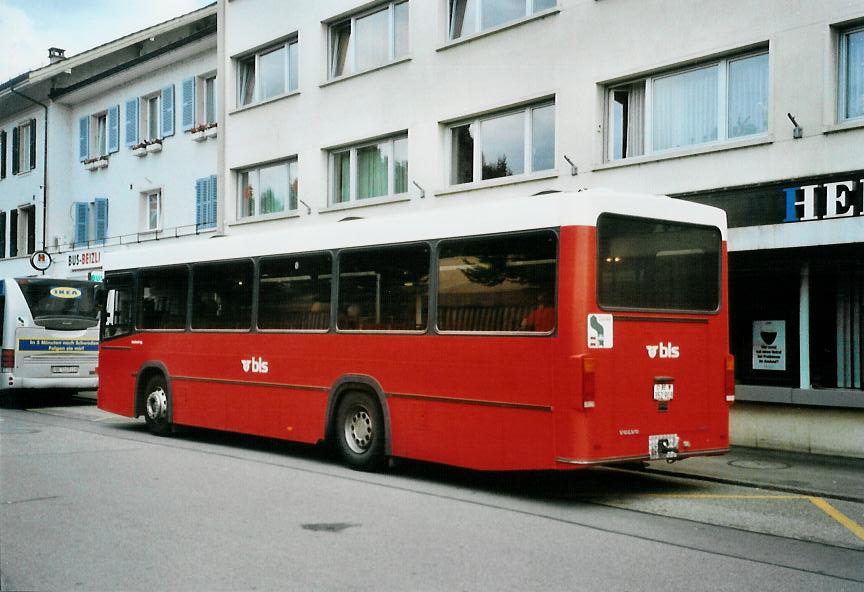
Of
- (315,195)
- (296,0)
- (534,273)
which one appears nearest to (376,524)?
(534,273)

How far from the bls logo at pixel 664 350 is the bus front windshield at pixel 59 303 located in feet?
45.1

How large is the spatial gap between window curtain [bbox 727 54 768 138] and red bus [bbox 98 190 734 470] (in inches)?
164

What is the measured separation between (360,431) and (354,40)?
Result: 12097mm

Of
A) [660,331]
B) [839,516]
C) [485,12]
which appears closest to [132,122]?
[485,12]

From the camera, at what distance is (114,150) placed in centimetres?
3088

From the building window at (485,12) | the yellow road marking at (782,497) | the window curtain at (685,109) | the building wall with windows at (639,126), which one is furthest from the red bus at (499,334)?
the building window at (485,12)

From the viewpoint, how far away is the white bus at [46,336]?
63.7 feet

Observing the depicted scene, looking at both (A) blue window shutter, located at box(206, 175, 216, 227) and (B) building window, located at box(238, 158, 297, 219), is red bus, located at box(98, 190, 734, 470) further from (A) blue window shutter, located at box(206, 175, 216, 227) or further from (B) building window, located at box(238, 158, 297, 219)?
(A) blue window shutter, located at box(206, 175, 216, 227)

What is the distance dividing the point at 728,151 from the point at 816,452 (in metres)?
4.23

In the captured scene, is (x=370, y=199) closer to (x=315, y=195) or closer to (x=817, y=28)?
(x=315, y=195)

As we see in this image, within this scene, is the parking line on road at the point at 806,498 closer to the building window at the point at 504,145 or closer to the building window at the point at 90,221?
the building window at the point at 504,145

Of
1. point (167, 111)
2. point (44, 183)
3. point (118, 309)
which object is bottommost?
point (118, 309)

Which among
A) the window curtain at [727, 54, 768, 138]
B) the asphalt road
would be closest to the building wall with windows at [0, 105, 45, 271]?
the asphalt road

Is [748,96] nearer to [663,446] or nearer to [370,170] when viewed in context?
[663,446]
